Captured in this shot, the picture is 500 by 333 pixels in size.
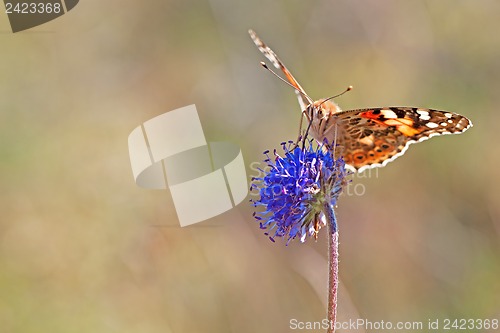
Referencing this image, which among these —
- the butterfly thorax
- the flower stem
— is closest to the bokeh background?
the butterfly thorax

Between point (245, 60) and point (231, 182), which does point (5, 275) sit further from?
point (245, 60)

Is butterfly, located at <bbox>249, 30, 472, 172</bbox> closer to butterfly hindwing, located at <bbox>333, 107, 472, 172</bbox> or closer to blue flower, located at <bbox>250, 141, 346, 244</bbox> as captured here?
butterfly hindwing, located at <bbox>333, 107, 472, 172</bbox>

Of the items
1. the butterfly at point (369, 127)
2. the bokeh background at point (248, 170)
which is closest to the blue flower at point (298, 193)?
the butterfly at point (369, 127)

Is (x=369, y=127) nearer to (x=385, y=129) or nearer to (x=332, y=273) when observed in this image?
(x=385, y=129)

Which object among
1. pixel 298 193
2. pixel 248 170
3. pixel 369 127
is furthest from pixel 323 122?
pixel 248 170

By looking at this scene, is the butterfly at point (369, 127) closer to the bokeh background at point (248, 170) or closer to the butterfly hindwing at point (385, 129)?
the butterfly hindwing at point (385, 129)

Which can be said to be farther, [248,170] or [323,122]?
[248,170]

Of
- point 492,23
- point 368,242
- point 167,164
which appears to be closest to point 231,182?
point 167,164

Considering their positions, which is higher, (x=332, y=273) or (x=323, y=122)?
(x=323, y=122)
